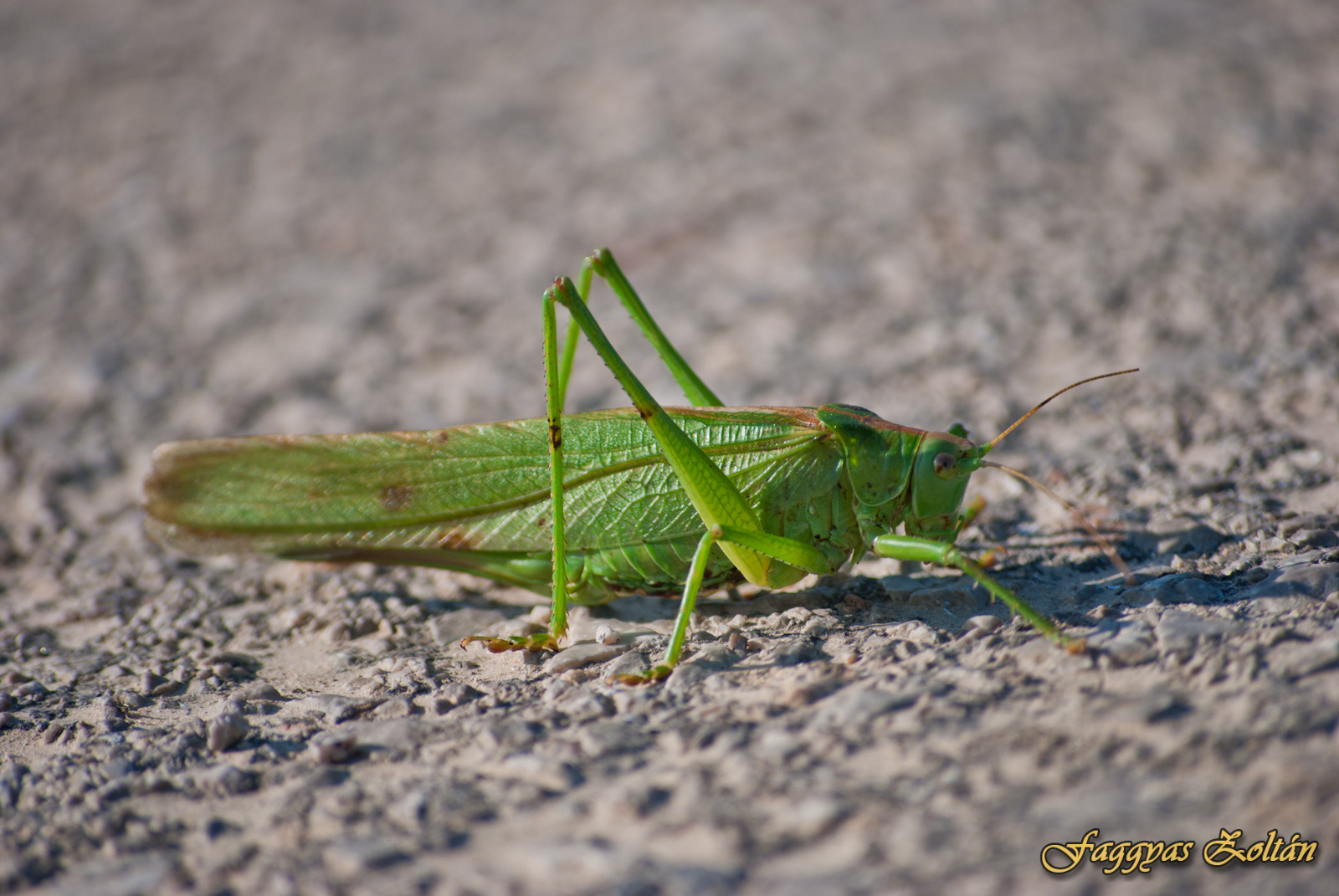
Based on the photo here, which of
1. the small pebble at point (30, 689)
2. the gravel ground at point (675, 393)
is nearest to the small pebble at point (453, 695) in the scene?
the gravel ground at point (675, 393)

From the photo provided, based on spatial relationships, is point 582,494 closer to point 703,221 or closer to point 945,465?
point 945,465

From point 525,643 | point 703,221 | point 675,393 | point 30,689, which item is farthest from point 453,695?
point 703,221

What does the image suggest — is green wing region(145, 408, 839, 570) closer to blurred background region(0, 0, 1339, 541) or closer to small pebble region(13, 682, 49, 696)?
small pebble region(13, 682, 49, 696)

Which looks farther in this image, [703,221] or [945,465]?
[703,221]

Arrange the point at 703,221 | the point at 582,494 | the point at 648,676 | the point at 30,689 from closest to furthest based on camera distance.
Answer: the point at 648,676 → the point at 30,689 → the point at 582,494 → the point at 703,221

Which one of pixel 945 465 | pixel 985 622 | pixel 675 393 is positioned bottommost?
pixel 985 622

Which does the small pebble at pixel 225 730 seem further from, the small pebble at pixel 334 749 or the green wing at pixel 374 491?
the green wing at pixel 374 491

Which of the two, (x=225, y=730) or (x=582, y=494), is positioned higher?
(x=582, y=494)
